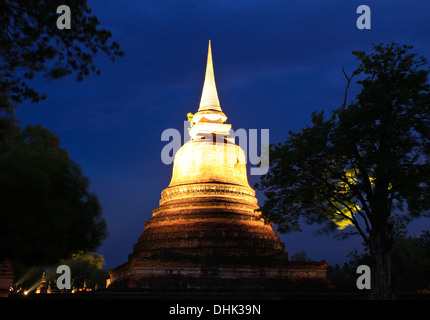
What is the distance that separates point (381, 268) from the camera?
1967cm

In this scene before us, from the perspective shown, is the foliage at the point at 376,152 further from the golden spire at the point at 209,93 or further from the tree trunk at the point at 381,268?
the golden spire at the point at 209,93

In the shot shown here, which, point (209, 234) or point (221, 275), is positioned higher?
point (209, 234)

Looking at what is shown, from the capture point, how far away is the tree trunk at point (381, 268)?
19422 mm

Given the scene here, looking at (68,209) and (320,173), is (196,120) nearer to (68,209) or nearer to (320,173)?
(320,173)

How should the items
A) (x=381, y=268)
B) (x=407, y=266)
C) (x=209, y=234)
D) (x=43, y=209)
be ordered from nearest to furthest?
(x=43, y=209)
(x=381, y=268)
(x=209, y=234)
(x=407, y=266)

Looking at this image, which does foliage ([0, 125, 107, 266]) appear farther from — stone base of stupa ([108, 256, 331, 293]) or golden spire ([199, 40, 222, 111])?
golden spire ([199, 40, 222, 111])

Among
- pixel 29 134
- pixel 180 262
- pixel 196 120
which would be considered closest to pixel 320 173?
pixel 180 262

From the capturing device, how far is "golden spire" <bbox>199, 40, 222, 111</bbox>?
37312 millimetres

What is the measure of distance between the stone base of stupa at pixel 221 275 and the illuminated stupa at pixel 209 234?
54 millimetres

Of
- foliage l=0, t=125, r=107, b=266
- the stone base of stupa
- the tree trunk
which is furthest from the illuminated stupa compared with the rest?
foliage l=0, t=125, r=107, b=266

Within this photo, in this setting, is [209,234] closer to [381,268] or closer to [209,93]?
[381,268]

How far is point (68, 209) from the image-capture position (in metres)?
17.4

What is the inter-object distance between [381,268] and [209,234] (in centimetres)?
1224

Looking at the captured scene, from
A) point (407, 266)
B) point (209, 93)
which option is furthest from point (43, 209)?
point (407, 266)
